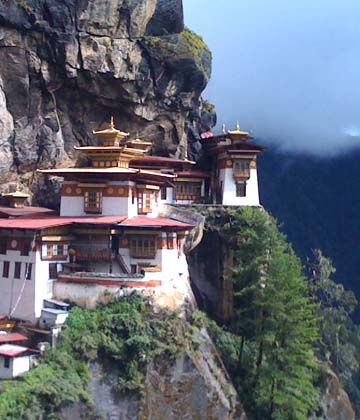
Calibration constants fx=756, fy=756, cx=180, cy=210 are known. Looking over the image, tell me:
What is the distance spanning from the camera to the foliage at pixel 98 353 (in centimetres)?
2609

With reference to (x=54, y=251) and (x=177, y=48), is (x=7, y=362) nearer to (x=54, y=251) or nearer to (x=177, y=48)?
(x=54, y=251)

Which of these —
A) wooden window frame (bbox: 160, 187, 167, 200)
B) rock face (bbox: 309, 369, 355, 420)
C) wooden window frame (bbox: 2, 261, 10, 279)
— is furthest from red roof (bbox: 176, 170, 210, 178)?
wooden window frame (bbox: 2, 261, 10, 279)

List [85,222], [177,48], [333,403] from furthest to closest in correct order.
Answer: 1. [177,48]
2. [333,403]
3. [85,222]

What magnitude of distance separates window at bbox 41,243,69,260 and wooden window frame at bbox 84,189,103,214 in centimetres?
296

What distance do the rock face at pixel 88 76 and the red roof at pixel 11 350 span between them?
35.8 ft

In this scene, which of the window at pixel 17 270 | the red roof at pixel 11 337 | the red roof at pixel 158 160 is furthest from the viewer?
the red roof at pixel 158 160

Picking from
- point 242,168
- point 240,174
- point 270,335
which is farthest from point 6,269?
point 242,168

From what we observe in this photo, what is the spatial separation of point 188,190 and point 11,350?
19.5 m

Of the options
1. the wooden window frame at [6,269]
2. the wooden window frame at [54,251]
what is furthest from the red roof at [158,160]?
the wooden window frame at [6,269]

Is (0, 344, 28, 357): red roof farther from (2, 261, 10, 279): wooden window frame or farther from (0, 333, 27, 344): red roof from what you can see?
(2, 261, 10, 279): wooden window frame

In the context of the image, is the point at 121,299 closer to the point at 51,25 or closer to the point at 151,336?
the point at 151,336

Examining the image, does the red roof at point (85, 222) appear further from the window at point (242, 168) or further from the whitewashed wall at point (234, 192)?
the window at point (242, 168)

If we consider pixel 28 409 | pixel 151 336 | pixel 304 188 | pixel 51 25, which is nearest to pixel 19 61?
pixel 51 25

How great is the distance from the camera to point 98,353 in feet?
94.8
